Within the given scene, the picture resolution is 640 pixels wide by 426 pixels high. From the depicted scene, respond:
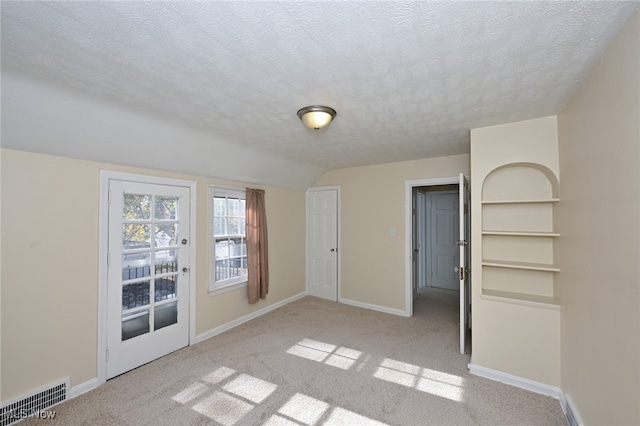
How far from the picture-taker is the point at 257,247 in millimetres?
3982

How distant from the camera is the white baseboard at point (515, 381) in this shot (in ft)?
7.59

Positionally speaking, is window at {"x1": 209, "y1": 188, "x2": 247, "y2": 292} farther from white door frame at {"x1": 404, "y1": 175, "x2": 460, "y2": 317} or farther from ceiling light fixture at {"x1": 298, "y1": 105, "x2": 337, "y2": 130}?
white door frame at {"x1": 404, "y1": 175, "x2": 460, "y2": 317}

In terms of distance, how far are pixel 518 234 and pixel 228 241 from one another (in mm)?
3346

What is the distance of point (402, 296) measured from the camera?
4.18m

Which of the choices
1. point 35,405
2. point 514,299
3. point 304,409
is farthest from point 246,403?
point 514,299

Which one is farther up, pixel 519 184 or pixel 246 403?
pixel 519 184

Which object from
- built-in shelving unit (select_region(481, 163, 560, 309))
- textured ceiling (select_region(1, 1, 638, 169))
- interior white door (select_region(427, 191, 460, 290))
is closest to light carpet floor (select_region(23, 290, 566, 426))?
built-in shelving unit (select_region(481, 163, 560, 309))

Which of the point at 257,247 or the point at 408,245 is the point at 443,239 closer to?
the point at 408,245

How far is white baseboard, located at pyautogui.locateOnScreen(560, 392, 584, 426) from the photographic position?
6.16 feet

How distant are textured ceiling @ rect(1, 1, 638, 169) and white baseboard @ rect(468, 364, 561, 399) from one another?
2316 millimetres

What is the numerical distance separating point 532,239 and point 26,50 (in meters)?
3.95

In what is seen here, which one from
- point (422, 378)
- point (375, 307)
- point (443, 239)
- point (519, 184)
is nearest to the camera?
point (422, 378)

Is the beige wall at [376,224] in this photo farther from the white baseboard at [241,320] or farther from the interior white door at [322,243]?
the white baseboard at [241,320]

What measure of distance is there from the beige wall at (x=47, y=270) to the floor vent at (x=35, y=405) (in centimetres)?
Result: 6
